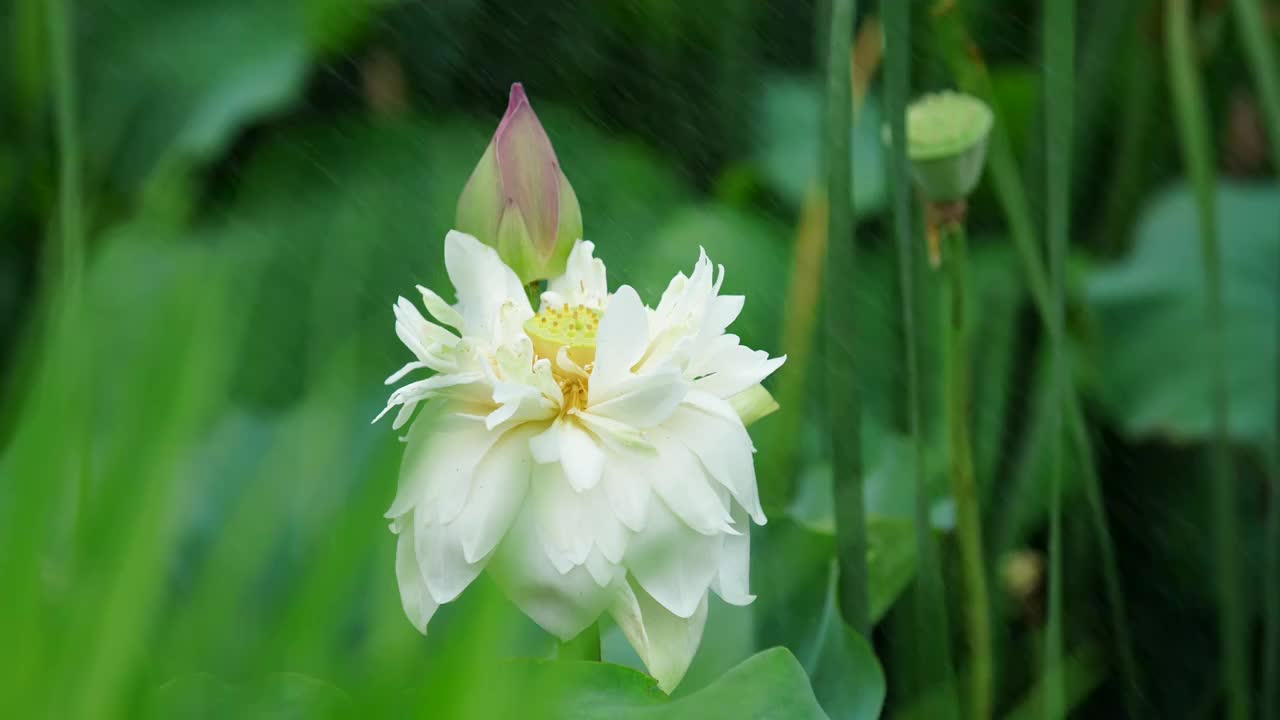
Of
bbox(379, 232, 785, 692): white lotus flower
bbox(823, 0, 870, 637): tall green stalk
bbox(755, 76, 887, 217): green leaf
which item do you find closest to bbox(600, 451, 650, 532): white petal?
bbox(379, 232, 785, 692): white lotus flower

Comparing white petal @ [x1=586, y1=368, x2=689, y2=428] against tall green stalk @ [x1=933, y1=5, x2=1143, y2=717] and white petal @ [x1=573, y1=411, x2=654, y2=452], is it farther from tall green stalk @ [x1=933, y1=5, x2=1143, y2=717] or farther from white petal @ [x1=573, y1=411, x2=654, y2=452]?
tall green stalk @ [x1=933, y1=5, x2=1143, y2=717]

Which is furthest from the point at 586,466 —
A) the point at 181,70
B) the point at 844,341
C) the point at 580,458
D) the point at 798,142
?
the point at 181,70

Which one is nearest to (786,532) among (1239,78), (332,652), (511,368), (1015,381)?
(511,368)

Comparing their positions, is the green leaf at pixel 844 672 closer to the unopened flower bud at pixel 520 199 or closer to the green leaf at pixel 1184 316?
the unopened flower bud at pixel 520 199

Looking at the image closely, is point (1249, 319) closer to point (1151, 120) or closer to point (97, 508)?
point (1151, 120)

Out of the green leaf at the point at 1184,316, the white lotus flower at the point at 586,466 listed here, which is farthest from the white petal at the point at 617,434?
the green leaf at the point at 1184,316
